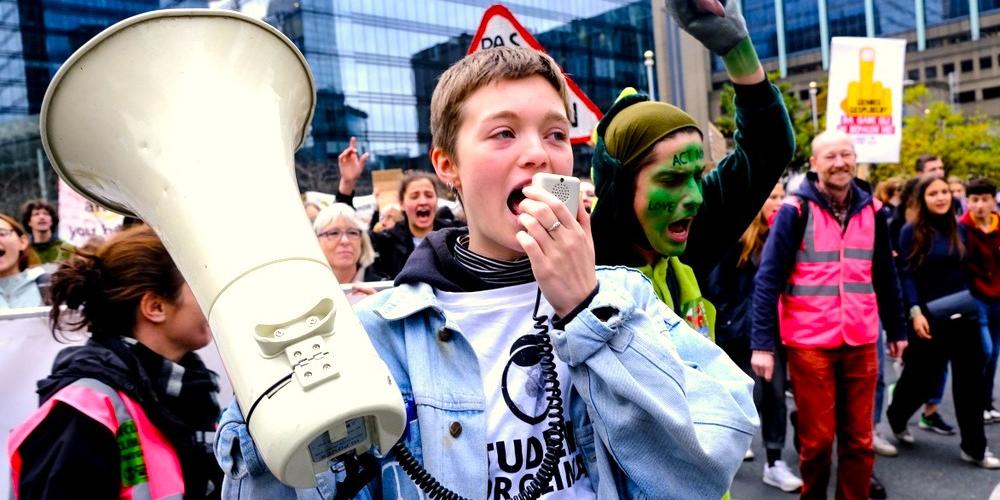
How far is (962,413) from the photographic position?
188 inches

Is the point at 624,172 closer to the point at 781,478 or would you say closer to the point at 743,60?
the point at 743,60

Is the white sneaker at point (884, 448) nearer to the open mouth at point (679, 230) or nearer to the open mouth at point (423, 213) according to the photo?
the open mouth at point (423, 213)

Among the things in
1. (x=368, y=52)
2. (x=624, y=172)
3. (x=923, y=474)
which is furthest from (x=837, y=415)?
(x=368, y=52)

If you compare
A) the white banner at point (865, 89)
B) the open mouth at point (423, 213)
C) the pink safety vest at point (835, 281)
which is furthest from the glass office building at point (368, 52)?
the pink safety vest at point (835, 281)

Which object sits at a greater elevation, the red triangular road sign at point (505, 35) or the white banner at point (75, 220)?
the red triangular road sign at point (505, 35)

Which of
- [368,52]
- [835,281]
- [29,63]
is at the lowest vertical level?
[835,281]

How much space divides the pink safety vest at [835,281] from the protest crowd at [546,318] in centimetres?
1

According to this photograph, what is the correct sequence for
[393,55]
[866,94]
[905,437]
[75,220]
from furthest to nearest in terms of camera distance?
1. [393,55]
2. [866,94]
3. [75,220]
4. [905,437]

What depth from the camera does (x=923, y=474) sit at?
4645 mm

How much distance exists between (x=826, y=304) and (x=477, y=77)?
3042mm

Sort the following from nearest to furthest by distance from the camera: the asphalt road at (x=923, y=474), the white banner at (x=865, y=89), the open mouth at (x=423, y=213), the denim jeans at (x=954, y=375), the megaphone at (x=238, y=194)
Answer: the megaphone at (x=238, y=194)
the asphalt road at (x=923, y=474)
the denim jeans at (x=954, y=375)
the open mouth at (x=423, y=213)
the white banner at (x=865, y=89)

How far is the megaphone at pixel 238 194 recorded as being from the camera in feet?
3.03

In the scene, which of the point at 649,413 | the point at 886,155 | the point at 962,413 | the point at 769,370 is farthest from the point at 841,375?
the point at 886,155

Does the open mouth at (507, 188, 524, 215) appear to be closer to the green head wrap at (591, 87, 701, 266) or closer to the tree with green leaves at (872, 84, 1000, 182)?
the green head wrap at (591, 87, 701, 266)
